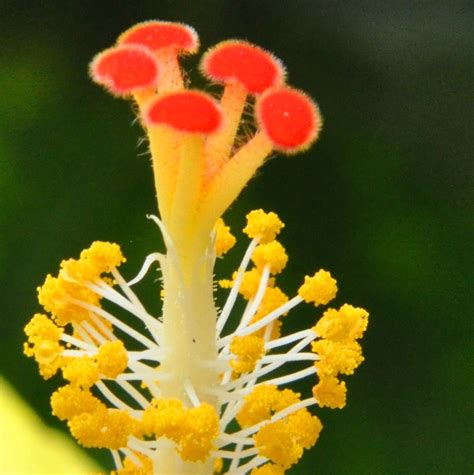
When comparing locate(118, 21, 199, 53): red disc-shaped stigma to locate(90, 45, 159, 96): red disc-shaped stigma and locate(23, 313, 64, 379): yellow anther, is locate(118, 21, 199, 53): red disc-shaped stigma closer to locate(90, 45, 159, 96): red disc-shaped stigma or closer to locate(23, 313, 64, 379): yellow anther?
locate(90, 45, 159, 96): red disc-shaped stigma

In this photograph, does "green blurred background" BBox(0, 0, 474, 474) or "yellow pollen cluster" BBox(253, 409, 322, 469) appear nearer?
"yellow pollen cluster" BBox(253, 409, 322, 469)

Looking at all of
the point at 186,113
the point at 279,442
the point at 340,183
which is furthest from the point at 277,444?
the point at 340,183

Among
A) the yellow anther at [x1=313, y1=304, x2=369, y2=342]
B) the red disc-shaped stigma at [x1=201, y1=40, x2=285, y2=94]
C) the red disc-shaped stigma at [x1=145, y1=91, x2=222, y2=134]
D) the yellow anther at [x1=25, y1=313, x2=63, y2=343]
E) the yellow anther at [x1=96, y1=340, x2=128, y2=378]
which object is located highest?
the red disc-shaped stigma at [x1=201, y1=40, x2=285, y2=94]

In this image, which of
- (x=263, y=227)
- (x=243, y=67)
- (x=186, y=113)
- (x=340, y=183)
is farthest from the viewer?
(x=340, y=183)


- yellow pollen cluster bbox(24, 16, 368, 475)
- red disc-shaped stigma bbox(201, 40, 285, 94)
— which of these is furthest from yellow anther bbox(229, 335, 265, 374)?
red disc-shaped stigma bbox(201, 40, 285, 94)

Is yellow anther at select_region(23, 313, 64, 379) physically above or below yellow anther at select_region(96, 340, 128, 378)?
above

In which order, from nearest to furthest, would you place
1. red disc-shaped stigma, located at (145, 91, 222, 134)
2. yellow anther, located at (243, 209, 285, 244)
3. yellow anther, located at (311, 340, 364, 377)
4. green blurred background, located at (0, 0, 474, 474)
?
red disc-shaped stigma, located at (145, 91, 222, 134)
yellow anther, located at (311, 340, 364, 377)
yellow anther, located at (243, 209, 285, 244)
green blurred background, located at (0, 0, 474, 474)

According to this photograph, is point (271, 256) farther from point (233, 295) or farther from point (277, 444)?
point (277, 444)
